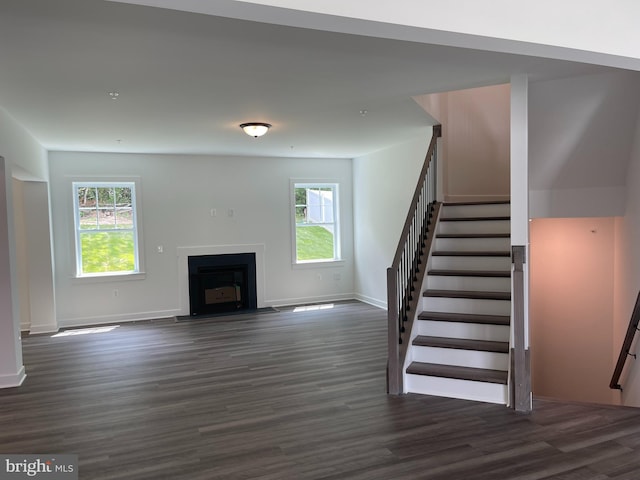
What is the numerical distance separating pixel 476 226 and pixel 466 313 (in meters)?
1.21

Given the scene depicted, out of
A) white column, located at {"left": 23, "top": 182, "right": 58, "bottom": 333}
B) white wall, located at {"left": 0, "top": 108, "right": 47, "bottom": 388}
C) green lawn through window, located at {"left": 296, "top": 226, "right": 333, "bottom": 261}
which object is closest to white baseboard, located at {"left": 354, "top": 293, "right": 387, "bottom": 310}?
green lawn through window, located at {"left": 296, "top": 226, "right": 333, "bottom": 261}

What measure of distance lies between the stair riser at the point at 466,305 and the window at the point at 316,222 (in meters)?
3.87

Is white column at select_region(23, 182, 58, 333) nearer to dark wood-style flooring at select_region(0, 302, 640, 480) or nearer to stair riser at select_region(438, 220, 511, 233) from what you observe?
dark wood-style flooring at select_region(0, 302, 640, 480)

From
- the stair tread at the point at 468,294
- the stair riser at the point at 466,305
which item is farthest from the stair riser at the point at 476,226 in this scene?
the stair riser at the point at 466,305

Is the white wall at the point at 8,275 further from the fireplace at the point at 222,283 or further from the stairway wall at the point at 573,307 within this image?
the stairway wall at the point at 573,307

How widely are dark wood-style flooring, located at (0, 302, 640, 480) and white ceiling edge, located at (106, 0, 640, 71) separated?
7.86 ft

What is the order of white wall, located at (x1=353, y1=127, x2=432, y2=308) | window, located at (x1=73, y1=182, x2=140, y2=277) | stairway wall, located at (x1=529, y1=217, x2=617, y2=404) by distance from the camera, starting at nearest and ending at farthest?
stairway wall, located at (x1=529, y1=217, x2=617, y2=404)
white wall, located at (x1=353, y1=127, x2=432, y2=308)
window, located at (x1=73, y1=182, x2=140, y2=277)

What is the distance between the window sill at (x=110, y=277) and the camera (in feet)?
22.7

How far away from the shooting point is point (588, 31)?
7.89 feet

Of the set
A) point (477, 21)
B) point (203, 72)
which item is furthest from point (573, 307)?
point (203, 72)

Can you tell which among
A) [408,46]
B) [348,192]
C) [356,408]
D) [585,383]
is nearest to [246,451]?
[356,408]

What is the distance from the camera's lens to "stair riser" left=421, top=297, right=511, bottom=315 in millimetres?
4320

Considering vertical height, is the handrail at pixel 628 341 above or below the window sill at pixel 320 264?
below

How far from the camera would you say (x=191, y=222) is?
748cm
